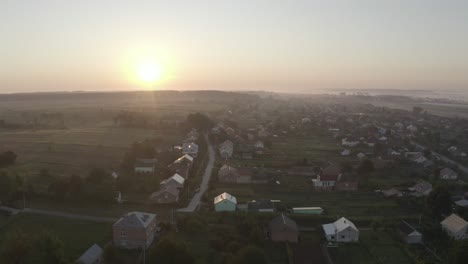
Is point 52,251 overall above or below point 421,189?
above

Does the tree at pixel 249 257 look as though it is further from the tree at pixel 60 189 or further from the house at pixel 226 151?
the house at pixel 226 151

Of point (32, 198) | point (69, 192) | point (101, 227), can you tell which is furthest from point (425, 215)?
point (32, 198)

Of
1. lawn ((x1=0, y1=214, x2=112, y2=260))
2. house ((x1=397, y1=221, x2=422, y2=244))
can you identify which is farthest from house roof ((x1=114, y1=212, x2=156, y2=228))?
house ((x1=397, y1=221, x2=422, y2=244))

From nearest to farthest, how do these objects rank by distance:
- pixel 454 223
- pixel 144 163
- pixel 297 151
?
1. pixel 454 223
2. pixel 144 163
3. pixel 297 151

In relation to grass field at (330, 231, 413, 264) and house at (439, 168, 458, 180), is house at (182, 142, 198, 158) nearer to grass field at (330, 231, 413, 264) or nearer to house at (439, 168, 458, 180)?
grass field at (330, 231, 413, 264)

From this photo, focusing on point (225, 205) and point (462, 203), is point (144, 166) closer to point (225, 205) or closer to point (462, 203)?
point (225, 205)

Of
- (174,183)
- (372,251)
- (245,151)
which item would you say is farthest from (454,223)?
(245,151)

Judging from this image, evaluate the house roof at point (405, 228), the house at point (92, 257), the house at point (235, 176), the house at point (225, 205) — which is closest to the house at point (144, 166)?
the house at point (235, 176)
